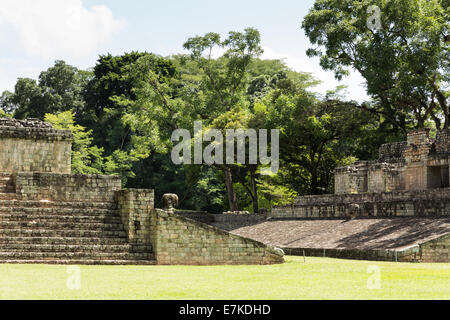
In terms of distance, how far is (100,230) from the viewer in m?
17.6

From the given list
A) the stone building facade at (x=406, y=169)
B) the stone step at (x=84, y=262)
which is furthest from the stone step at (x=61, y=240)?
the stone building facade at (x=406, y=169)

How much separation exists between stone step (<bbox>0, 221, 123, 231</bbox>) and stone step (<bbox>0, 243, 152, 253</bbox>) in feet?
2.85

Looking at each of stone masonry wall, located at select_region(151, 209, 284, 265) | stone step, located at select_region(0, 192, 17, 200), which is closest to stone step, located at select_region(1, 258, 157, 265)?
stone masonry wall, located at select_region(151, 209, 284, 265)

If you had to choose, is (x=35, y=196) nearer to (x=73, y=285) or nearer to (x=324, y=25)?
(x=73, y=285)

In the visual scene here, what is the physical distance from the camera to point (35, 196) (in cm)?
1897

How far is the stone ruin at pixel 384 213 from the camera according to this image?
1975 cm

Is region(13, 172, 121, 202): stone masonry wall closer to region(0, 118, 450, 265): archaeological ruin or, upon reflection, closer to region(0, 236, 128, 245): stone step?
region(0, 118, 450, 265): archaeological ruin

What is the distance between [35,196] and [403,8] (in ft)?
63.4

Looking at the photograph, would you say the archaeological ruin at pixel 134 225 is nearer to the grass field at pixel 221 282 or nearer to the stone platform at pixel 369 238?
the stone platform at pixel 369 238

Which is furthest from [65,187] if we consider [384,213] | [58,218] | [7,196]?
[384,213]

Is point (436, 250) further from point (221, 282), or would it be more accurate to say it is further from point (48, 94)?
point (48, 94)

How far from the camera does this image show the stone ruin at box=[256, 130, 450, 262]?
64.8 ft

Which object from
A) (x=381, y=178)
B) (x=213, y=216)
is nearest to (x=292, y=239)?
(x=381, y=178)

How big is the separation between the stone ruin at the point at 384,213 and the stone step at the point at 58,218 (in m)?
7.39
